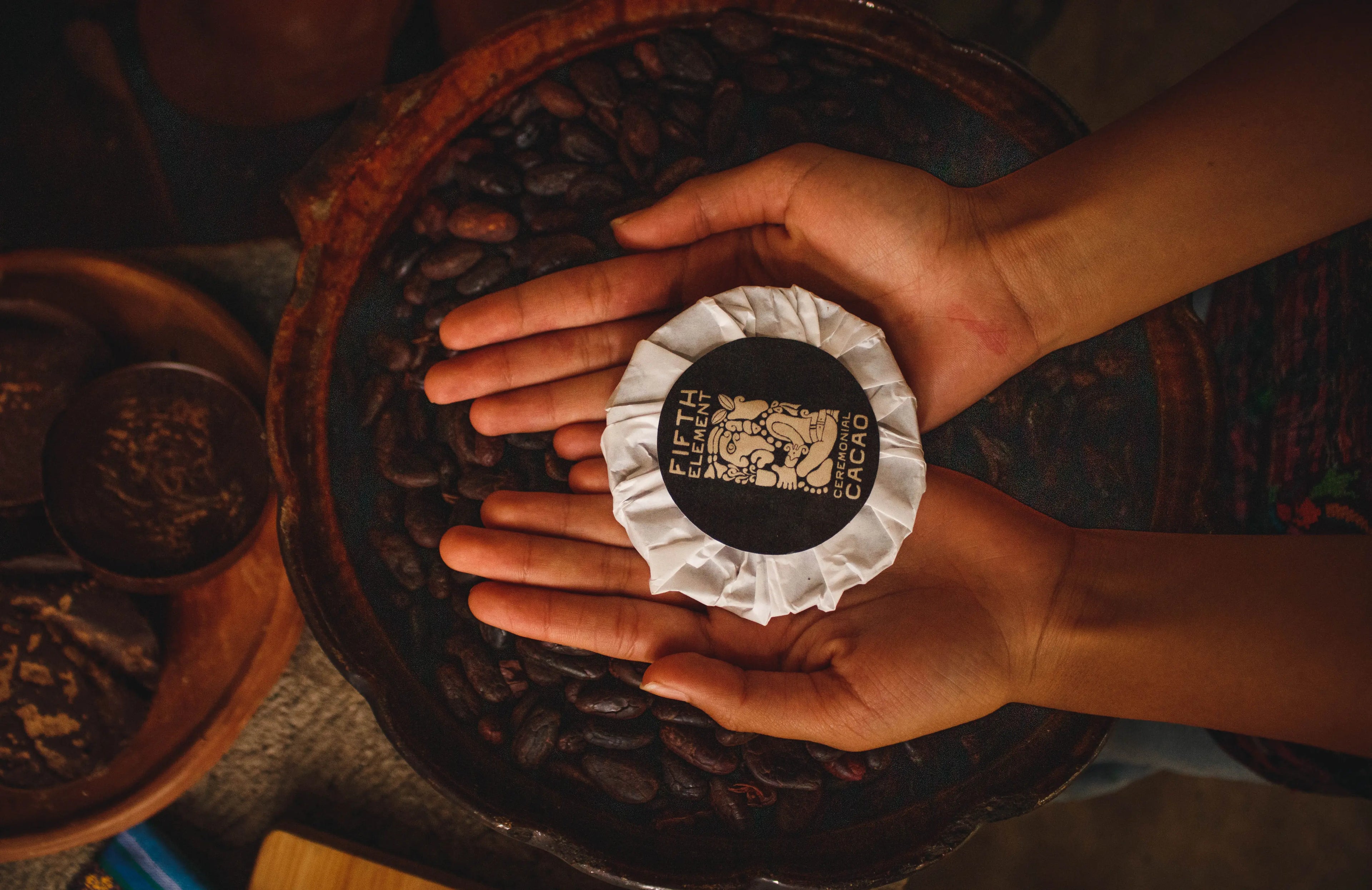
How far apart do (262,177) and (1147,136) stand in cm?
198

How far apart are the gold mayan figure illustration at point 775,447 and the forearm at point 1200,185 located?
1.42ft

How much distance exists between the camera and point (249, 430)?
1460 millimetres

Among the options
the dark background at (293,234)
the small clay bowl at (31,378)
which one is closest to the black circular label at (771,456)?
the dark background at (293,234)

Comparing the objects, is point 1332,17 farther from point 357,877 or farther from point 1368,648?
point 357,877

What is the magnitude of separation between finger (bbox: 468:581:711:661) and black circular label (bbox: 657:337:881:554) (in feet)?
0.62

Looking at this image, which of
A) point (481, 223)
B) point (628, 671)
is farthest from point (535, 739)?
point (481, 223)

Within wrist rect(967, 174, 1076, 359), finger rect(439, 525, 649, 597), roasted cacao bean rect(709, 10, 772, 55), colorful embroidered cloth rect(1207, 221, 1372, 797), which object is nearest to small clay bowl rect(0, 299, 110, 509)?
finger rect(439, 525, 649, 597)

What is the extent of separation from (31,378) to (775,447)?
1419 millimetres

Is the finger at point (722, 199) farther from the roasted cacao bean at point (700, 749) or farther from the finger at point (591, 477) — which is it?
the roasted cacao bean at point (700, 749)

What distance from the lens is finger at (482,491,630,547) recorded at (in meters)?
1.23

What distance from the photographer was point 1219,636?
101 centimetres

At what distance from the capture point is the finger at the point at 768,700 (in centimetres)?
107

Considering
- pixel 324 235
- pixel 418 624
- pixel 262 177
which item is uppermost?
pixel 262 177

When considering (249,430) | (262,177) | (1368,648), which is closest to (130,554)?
(249,430)
